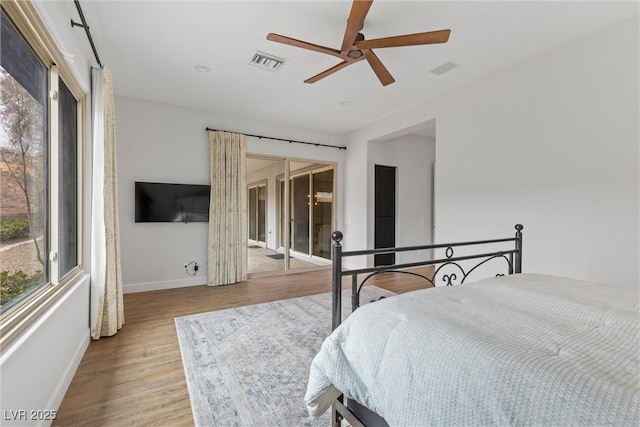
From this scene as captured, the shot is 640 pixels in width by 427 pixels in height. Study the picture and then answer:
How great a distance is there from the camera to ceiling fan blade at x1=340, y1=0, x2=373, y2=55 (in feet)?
5.83

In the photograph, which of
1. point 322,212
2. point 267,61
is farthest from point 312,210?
point 267,61

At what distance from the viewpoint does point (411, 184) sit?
6.15m

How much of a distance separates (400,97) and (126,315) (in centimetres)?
455

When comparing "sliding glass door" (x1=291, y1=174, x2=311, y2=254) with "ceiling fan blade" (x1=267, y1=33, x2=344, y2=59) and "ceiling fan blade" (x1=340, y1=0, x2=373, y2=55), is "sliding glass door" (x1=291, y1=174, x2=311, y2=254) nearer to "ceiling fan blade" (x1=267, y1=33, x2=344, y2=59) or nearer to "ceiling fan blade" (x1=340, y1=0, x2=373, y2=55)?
"ceiling fan blade" (x1=267, y1=33, x2=344, y2=59)

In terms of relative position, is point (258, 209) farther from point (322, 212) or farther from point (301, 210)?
point (322, 212)

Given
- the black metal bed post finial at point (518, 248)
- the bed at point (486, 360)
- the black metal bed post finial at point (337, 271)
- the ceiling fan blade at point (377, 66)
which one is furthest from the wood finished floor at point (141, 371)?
the ceiling fan blade at point (377, 66)

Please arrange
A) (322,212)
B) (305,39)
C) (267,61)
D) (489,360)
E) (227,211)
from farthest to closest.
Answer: (322,212) → (227,211) → (267,61) → (305,39) → (489,360)

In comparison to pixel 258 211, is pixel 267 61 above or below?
above

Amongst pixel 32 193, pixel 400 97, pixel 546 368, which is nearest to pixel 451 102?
pixel 400 97

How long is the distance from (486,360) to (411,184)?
5581 mm

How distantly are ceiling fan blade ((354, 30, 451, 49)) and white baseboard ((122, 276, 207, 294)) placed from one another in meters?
4.11

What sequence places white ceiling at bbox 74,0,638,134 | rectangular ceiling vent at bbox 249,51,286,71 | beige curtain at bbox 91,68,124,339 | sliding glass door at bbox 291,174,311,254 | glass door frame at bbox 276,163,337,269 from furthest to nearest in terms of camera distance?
sliding glass door at bbox 291,174,311,254
glass door frame at bbox 276,163,337,269
rectangular ceiling vent at bbox 249,51,286,71
beige curtain at bbox 91,68,124,339
white ceiling at bbox 74,0,638,134

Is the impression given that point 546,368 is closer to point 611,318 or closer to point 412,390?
point 412,390

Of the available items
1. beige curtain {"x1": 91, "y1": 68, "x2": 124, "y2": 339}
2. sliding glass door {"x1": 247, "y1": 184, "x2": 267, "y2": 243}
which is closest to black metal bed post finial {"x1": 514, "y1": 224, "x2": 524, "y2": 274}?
beige curtain {"x1": 91, "y1": 68, "x2": 124, "y2": 339}
